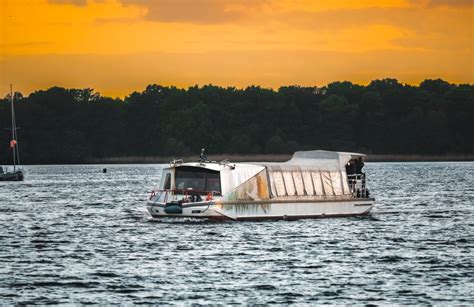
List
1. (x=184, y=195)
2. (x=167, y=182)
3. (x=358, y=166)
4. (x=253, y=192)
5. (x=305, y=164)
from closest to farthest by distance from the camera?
(x=184, y=195)
(x=253, y=192)
(x=167, y=182)
(x=305, y=164)
(x=358, y=166)

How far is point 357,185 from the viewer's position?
74.5 m

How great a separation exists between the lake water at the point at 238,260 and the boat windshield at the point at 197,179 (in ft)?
7.52

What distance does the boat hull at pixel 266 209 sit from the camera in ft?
215

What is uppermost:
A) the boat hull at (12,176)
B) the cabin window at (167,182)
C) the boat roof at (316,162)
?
the boat hull at (12,176)

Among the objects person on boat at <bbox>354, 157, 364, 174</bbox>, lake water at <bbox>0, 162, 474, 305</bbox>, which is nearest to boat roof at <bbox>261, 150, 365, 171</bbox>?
person on boat at <bbox>354, 157, 364, 174</bbox>

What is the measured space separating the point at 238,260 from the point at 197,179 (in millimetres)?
16262

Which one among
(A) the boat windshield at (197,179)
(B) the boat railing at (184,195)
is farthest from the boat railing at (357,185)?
(B) the boat railing at (184,195)

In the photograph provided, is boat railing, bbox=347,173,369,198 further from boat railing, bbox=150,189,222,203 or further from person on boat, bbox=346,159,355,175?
boat railing, bbox=150,189,222,203

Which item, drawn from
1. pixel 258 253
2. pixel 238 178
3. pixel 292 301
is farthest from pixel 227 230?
pixel 292 301

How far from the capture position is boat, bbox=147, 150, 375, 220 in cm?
6619

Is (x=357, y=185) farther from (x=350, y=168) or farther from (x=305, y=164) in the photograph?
→ (x=305, y=164)

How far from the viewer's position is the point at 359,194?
2936 inches

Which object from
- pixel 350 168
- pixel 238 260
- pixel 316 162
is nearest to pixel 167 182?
pixel 316 162

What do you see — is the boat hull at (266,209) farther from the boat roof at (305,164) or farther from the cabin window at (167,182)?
the boat roof at (305,164)
